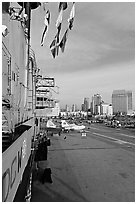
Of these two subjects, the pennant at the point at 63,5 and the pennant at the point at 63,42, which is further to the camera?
the pennant at the point at 63,42

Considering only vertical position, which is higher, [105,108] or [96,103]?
[96,103]

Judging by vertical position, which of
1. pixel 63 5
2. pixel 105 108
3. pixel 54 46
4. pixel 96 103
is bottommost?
pixel 105 108

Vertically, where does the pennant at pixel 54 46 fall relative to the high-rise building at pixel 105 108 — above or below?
above

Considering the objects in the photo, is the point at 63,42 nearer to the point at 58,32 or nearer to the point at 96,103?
the point at 58,32

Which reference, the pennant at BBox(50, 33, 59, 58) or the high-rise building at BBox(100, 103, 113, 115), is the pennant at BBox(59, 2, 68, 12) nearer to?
the pennant at BBox(50, 33, 59, 58)

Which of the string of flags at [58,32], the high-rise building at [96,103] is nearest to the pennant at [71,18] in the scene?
the string of flags at [58,32]

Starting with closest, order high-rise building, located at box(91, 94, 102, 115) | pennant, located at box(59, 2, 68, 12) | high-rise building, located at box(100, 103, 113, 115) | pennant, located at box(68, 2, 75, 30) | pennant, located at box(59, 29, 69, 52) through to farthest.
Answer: pennant, located at box(59, 2, 68, 12) < pennant, located at box(68, 2, 75, 30) < pennant, located at box(59, 29, 69, 52) < high-rise building, located at box(100, 103, 113, 115) < high-rise building, located at box(91, 94, 102, 115)

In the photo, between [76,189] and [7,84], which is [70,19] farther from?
[76,189]

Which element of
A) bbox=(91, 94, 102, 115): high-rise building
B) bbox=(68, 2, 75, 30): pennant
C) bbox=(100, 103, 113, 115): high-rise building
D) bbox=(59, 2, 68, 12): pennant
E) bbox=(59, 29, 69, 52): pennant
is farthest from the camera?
bbox=(91, 94, 102, 115): high-rise building

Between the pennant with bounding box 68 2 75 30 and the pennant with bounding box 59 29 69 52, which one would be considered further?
the pennant with bounding box 59 29 69 52

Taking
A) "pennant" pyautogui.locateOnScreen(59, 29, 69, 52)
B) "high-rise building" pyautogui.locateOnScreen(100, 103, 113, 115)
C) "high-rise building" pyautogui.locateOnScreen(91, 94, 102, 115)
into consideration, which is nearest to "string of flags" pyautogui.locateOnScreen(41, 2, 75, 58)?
"pennant" pyautogui.locateOnScreen(59, 29, 69, 52)

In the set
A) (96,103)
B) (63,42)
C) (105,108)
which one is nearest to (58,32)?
(63,42)

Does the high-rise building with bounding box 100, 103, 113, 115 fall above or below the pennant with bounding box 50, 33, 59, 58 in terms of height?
below

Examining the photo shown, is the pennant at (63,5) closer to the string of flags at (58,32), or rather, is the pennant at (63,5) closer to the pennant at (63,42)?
the string of flags at (58,32)
